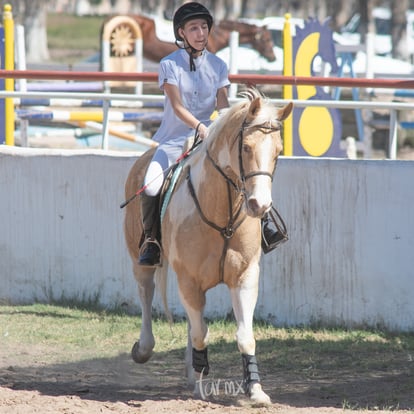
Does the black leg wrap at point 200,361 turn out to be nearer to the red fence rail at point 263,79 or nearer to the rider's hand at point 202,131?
the rider's hand at point 202,131

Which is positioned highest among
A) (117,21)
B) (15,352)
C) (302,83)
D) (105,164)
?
(117,21)

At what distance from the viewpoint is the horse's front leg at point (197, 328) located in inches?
251

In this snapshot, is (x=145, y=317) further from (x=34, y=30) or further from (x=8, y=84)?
(x=34, y=30)

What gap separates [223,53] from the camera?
25.3 metres

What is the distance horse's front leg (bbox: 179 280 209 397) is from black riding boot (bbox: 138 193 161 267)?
58 centimetres

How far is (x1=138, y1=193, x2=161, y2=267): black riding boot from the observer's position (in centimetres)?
693

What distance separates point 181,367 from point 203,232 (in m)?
1.78

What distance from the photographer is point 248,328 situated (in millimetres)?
6270

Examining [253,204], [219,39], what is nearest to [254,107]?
[253,204]

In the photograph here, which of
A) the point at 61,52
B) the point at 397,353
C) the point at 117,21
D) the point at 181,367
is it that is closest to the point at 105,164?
the point at 181,367

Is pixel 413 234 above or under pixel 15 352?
above

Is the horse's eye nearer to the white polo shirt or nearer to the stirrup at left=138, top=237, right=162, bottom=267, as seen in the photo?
the white polo shirt

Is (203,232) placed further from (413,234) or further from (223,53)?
(223,53)

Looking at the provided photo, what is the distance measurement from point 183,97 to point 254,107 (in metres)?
1.08
